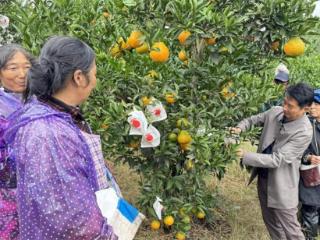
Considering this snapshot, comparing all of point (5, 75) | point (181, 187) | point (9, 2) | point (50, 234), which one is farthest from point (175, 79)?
point (9, 2)

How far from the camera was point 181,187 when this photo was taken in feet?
10.1

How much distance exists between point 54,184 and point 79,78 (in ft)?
1.23

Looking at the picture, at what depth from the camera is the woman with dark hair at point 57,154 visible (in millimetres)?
1394

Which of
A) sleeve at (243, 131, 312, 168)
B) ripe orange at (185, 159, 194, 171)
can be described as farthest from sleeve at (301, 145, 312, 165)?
ripe orange at (185, 159, 194, 171)

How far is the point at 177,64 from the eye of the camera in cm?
290

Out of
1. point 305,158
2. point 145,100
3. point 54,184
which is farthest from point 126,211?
point 305,158

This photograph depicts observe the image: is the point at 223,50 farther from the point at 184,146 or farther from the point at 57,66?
the point at 57,66

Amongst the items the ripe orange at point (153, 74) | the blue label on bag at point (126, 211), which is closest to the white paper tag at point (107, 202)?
the blue label on bag at point (126, 211)

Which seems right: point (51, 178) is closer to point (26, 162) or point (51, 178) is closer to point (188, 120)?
point (26, 162)

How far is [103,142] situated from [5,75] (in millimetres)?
719

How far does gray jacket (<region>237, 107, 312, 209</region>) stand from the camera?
120 inches

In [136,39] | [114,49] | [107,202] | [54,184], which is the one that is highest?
[136,39]

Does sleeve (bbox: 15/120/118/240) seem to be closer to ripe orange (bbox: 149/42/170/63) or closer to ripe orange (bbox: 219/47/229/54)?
ripe orange (bbox: 149/42/170/63)

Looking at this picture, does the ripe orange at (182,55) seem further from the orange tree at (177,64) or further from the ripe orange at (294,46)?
the ripe orange at (294,46)
